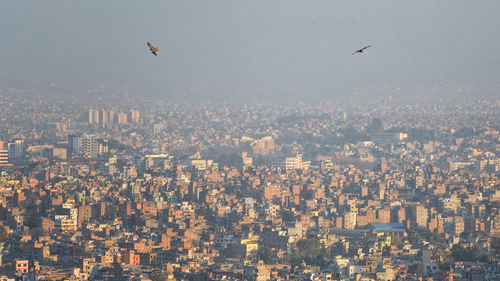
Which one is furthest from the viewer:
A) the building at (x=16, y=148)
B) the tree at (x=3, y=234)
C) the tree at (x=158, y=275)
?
the building at (x=16, y=148)

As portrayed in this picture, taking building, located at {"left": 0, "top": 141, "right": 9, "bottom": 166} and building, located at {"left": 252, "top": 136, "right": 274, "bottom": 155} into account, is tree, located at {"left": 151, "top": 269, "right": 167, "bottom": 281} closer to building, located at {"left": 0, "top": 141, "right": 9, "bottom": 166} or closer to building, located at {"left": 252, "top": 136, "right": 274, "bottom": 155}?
building, located at {"left": 0, "top": 141, "right": 9, "bottom": 166}

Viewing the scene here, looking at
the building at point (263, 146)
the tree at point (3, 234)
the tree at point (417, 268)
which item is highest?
the building at point (263, 146)

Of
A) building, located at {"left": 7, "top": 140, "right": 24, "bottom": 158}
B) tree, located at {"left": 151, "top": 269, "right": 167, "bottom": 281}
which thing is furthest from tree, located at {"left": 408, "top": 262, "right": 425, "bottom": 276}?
building, located at {"left": 7, "top": 140, "right": 24, "bottom": 158}

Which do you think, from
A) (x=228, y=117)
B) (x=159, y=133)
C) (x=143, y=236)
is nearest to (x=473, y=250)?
(x=143, y=236)

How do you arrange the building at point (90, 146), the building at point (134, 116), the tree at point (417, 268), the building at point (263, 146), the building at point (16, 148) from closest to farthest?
the tree at point (417, 268), the building at point (16, 148), the building at point (90, 146), the building at point (263, 146), the building at point (134, 116)

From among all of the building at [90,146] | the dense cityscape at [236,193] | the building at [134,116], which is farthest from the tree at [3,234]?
the building at [134,116]

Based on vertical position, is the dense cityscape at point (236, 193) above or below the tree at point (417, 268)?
above

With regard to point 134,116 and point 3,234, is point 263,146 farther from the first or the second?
point 3,234

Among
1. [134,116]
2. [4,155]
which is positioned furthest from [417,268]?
[134,116]

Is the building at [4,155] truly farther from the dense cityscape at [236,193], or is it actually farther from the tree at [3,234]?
the tree at [3,234]
